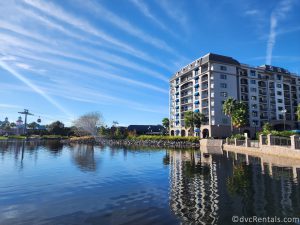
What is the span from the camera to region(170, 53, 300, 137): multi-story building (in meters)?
84.1

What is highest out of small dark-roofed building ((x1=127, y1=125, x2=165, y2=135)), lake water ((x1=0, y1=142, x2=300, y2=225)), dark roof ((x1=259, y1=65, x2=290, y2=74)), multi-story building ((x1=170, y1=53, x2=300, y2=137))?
dark roof ((x1=259, y1=65, x2=290, y2=74))

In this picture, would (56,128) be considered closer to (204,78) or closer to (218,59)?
(204,78)

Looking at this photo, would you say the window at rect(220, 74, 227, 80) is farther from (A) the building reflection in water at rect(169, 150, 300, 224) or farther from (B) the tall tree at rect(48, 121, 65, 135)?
(B) the tall tree at rect(48, 121, 65, 135)

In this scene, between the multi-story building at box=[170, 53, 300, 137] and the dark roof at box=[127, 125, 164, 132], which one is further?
the dark roof at box=[127, 125, 164, 132]

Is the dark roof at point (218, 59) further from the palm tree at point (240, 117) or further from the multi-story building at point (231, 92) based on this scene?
the palm tree at point (240, 117)

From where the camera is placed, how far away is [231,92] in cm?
8694

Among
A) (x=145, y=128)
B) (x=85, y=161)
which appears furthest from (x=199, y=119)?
(x=145, y=128)

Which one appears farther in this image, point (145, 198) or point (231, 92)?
point (231, 92)

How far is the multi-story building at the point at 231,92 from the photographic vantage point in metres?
84.1

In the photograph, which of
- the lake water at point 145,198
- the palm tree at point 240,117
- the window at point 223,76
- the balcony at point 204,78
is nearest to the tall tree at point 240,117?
the palm tree at point 240,117

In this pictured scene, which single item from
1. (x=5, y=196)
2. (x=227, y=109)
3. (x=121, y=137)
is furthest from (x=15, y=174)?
(x=121, y=137)

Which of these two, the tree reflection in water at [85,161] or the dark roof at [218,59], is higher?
the dark roof at [218,59]

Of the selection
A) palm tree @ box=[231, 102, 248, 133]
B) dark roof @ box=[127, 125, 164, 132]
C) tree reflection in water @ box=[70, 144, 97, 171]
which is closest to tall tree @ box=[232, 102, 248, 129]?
palm tree @ box=[231, 102, 248, 133]

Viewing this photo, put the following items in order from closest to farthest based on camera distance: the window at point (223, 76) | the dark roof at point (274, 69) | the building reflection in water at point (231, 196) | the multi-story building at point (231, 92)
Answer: the building reflection in water at point (231, 196) → the multi-story building at point (231, 92) → the window at point (223, 76) → the dark roof at point (274, 69)
